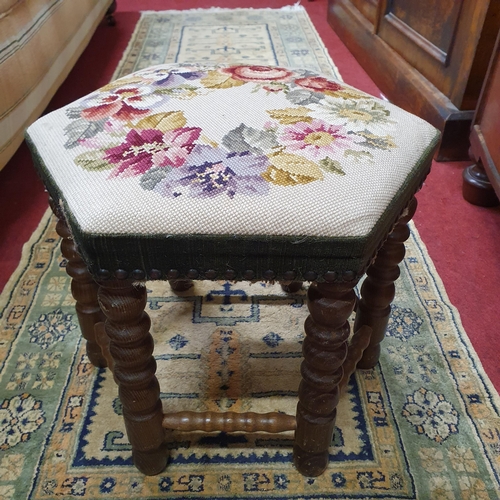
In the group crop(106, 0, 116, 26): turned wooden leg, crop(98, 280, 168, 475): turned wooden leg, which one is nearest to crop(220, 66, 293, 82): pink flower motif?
crop(98, 280, 168, 475): turned wooden leg

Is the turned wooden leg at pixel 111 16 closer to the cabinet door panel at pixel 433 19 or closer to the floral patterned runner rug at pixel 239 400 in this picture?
the cabinet door panel at pixel 433 19

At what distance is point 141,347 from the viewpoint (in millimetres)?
527

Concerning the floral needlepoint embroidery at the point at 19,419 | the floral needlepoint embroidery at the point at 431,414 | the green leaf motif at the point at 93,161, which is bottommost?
the floral needlepoint embroidery at the point at 431,414

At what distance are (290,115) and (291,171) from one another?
13 centimetres

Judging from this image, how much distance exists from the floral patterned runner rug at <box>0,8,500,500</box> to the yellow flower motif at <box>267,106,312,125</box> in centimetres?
40

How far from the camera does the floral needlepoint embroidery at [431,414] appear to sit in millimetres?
700

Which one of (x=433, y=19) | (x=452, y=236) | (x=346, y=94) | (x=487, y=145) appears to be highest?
(x=346, y=94)

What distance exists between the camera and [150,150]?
1.65 ft

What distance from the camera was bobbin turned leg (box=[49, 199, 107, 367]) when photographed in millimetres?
646

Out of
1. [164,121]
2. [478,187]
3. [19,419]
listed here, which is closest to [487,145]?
[478,187]

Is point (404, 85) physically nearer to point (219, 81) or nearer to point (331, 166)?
point (219, 81)

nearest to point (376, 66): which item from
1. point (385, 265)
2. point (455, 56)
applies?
point (455, 56)

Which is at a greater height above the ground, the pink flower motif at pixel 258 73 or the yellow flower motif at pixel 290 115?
the yellow flower motif at pixel 290 115

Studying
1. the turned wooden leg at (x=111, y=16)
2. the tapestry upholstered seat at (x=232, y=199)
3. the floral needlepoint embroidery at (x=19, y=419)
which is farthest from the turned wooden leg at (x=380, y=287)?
the turned wooden leg at (x=111, y=16)
